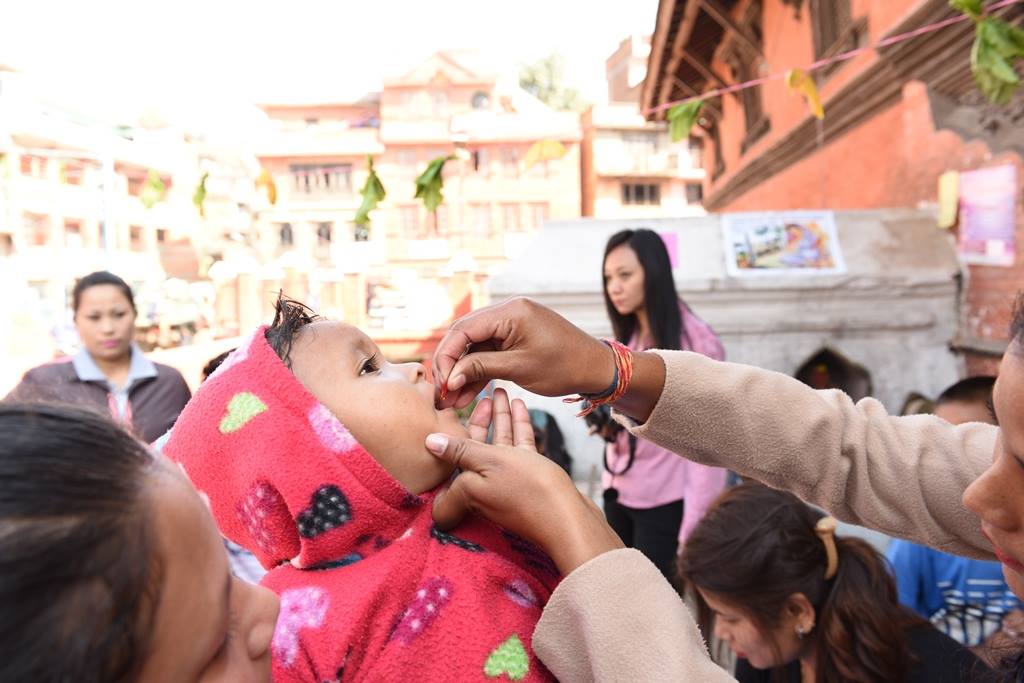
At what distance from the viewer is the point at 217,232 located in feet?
80.7

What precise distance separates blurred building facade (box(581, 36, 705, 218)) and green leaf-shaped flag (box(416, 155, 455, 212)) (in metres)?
22.6

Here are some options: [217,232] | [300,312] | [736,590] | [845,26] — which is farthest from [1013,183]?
[217,232]

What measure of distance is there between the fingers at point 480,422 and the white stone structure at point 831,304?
425 cm

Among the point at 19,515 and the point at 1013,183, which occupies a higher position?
the point at 1013,183

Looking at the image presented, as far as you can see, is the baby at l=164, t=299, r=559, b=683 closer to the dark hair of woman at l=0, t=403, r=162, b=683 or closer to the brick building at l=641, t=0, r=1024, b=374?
the dark hair of woman at l=0, t=403, r=162, b=683

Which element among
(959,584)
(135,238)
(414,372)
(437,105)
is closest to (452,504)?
(414,372)

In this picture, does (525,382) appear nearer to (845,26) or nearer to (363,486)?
(363,486)

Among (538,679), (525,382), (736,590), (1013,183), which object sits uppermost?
(1013,183)

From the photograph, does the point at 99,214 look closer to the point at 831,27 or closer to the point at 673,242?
the point at 831,27

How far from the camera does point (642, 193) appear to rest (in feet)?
93.4

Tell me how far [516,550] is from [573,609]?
0.21 metres

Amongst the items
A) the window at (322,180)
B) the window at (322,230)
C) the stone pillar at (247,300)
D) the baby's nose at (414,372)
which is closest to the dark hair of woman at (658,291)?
the baby's nose at (414,372)

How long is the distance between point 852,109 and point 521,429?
719cm

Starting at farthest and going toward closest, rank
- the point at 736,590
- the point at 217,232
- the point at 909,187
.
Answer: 1. the point at 217,232
2. the point at 909,187
3. the point at 736,590
